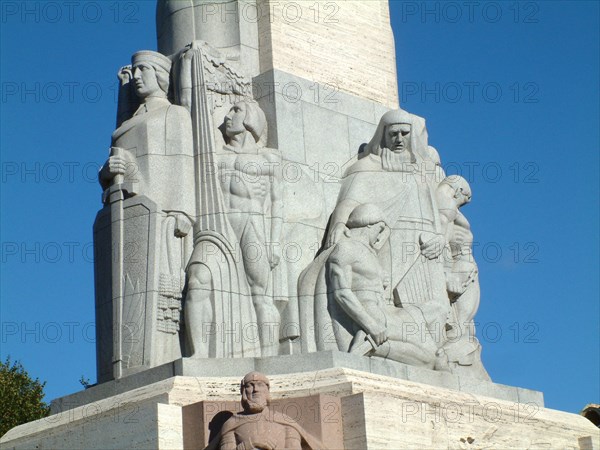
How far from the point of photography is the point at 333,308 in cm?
1688

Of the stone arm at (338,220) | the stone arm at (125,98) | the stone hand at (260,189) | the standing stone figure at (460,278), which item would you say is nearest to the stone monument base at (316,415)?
the standing stone figure at (460,278)

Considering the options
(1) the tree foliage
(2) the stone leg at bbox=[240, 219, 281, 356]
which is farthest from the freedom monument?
(1) the tree foliage

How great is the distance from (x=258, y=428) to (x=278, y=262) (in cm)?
327

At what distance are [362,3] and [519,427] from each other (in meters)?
6.65

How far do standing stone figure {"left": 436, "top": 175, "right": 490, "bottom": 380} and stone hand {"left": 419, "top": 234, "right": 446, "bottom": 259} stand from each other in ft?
1.33

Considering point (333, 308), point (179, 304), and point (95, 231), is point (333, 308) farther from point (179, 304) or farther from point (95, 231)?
point (95, 231)

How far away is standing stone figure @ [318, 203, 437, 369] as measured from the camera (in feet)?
54.4

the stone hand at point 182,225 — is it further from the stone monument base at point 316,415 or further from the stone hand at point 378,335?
Answer: the stone hand at point 378,335

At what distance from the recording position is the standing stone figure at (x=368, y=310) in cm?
1659

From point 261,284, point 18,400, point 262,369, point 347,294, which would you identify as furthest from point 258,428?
point 18,400

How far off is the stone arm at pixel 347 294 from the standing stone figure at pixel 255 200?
2.62ft

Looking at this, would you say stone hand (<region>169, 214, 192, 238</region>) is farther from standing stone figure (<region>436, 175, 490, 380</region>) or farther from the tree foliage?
the tree foliage

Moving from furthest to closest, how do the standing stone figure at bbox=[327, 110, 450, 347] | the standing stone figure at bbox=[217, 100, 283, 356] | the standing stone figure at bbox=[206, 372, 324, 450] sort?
the standing stone figure at bbox=[327, 110, 450, 347] < the standing stone figure at bbox=[217, 100, 283, 356] < the standing stone figure at bbox=[206, 372, 324, 450]

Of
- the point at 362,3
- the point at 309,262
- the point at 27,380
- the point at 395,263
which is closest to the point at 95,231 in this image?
the point at 309,262
